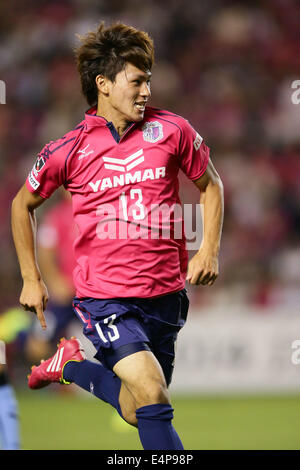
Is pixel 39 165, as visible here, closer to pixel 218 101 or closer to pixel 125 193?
pixel 125 193

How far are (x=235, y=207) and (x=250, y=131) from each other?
55.3 inches

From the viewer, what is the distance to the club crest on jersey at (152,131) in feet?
12.2

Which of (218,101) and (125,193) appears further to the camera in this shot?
(218,101)

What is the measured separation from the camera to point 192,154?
378 cm

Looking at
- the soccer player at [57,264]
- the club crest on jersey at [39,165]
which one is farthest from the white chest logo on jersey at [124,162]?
the soccer player at [57,264]

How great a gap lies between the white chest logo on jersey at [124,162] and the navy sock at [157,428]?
1049 mm

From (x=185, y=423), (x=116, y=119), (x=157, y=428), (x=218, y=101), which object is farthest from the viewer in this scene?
(x=218, y=101)

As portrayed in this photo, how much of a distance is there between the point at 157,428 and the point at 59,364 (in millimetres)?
986

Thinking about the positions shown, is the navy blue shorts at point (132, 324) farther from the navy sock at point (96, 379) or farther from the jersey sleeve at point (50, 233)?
the jersey sleeve at point (50, 233)

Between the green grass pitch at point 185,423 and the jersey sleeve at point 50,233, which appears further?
the jersey sleeve at point 50,233

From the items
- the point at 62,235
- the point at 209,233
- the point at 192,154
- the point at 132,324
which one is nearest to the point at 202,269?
the point at 209,233

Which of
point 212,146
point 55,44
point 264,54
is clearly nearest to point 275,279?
point 212,146

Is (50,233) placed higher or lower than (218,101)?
lower

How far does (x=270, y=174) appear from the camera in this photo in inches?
438
